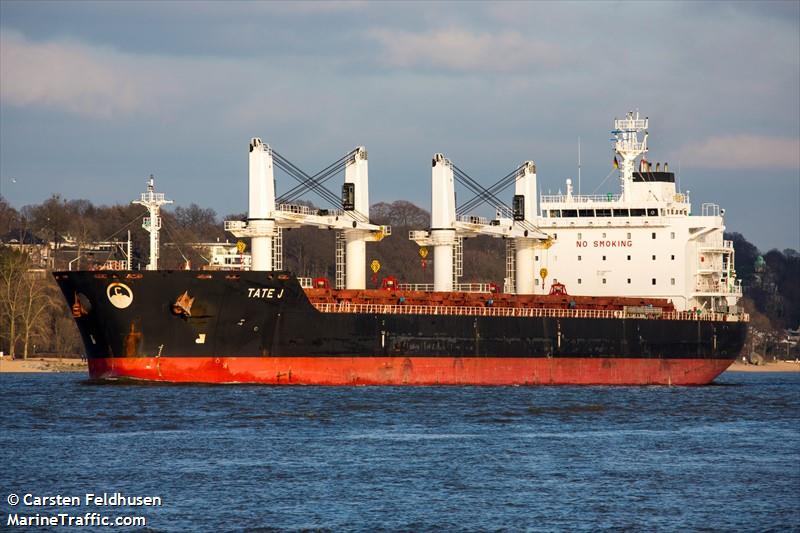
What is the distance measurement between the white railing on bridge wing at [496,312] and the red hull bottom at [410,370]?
1515 mm

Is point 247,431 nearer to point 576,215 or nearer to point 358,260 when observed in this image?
point 358,260

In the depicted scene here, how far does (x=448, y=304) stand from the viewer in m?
45.8

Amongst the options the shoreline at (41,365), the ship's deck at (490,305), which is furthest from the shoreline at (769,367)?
the shoreline at (41,365)

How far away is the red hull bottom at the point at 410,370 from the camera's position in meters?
39.8

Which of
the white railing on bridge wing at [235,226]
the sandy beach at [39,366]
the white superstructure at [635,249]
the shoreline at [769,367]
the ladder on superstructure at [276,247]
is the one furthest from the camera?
the shoreline at [769,367]

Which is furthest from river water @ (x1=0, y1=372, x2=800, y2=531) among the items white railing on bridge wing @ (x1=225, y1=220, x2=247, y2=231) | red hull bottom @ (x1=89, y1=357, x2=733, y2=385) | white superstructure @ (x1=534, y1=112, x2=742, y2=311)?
white superstructure @ (x1=534, y1=112, x2=742, y2=311)

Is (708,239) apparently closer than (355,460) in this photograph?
No

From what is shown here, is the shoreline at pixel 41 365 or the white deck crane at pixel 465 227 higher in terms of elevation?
the white deck crane at pixel 465 227

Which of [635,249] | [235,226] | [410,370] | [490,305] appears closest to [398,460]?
[410,370]

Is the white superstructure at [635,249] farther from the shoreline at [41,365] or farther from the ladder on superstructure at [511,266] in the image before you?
the shoreline at [41,365]

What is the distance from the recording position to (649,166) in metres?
57.9

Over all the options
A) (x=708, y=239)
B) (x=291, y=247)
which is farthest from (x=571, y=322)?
(x=291, y=247)

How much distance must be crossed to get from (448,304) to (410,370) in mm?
3169

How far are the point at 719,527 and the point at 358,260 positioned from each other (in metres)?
31.0
